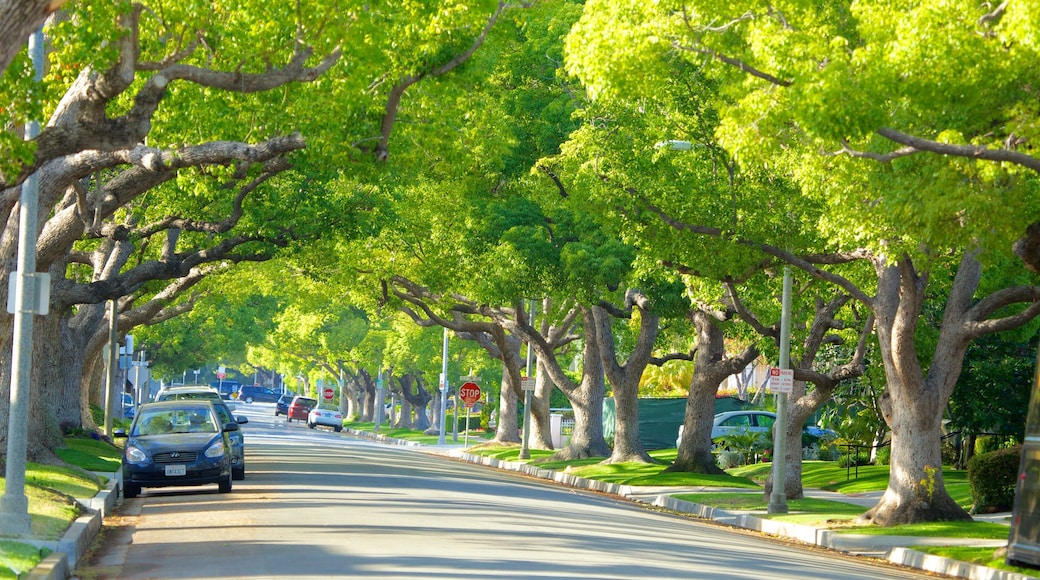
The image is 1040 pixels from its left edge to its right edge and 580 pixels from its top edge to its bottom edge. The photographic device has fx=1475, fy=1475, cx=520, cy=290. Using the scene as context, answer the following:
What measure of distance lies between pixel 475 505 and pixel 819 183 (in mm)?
7286

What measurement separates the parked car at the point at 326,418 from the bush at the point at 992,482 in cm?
5438

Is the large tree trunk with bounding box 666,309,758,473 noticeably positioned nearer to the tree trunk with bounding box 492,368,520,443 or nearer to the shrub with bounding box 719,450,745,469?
the shrub with bounding box 719,450,745,469

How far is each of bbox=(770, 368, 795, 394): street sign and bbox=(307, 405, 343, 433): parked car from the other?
54.2m

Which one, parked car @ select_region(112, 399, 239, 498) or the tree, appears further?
parked car @ select_region(112, 399, 239, 498)

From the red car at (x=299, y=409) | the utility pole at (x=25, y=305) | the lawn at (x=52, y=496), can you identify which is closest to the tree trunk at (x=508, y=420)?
the lawn at (x=52, y=496)

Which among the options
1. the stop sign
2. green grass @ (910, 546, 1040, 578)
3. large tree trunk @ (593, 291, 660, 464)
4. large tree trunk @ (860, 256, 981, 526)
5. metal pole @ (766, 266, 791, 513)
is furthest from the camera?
the stop sign

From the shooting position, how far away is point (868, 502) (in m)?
31.7

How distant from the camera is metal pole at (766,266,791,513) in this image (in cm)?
2664

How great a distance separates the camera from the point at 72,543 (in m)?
15.3

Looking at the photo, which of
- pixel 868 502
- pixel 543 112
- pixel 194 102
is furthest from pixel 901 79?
pixel 543 112

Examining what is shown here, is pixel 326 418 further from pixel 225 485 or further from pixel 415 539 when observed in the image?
pixel 415 539

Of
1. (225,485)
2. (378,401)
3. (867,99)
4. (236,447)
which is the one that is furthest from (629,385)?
(378,401)

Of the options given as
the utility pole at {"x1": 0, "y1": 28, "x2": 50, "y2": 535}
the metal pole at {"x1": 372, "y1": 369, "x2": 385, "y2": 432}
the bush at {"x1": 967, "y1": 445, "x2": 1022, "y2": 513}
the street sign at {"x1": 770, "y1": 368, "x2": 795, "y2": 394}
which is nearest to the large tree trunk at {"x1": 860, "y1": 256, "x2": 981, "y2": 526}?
the street sign at {"x1": 770, "y1": 368, "x2": 795, "y2": 394}

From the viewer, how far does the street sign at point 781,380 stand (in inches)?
1033
